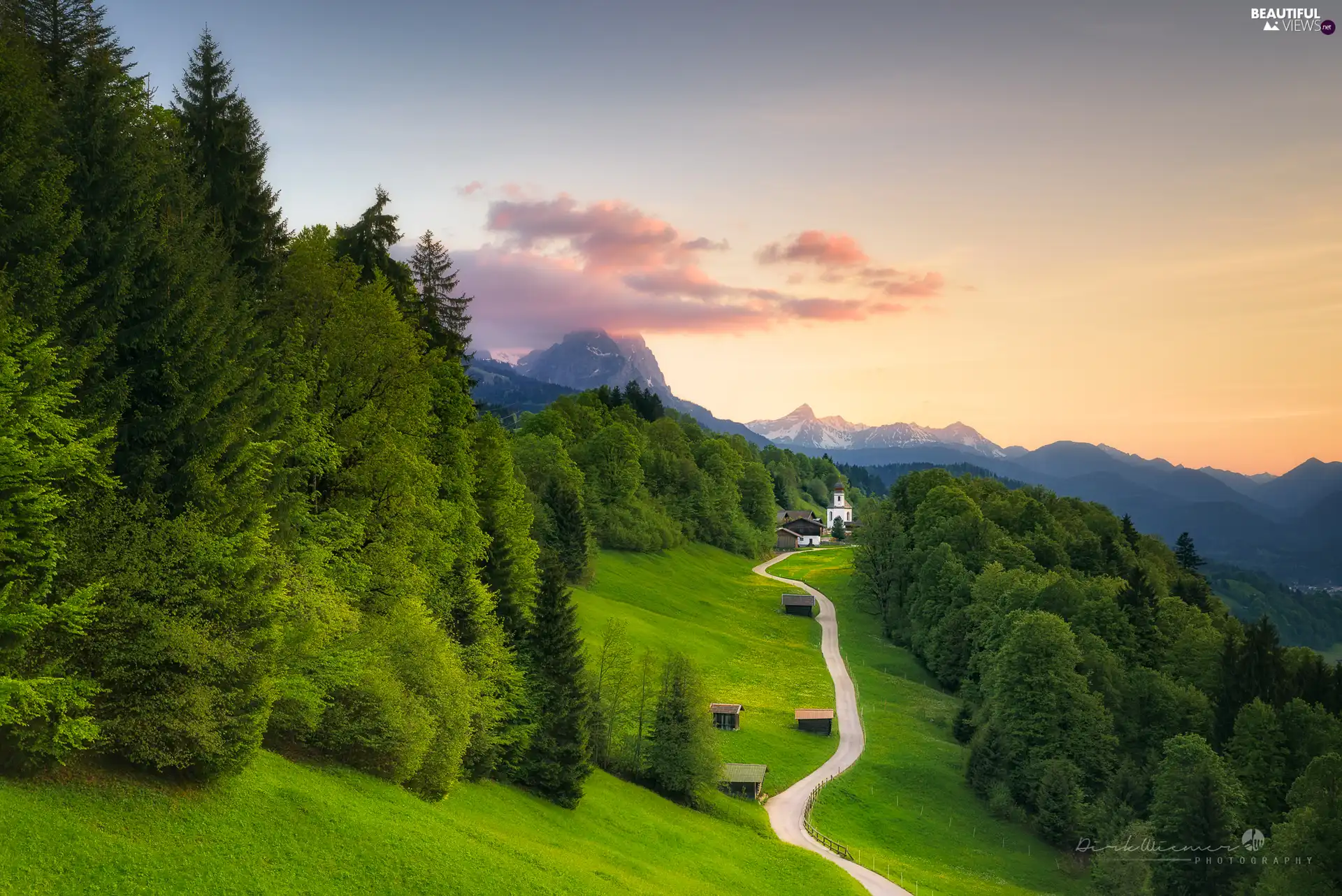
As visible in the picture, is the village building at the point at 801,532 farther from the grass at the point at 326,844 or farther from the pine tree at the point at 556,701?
the grass at the point at 326,844

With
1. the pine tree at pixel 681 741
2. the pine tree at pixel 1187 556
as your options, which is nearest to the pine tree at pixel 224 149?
the pine tree at pixel 681 741

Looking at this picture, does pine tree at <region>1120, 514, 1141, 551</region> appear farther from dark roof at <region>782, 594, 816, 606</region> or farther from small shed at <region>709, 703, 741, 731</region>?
small shed at <region>709, 703, 741, 731</region>

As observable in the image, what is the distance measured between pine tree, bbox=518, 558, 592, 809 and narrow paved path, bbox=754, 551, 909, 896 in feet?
52.5

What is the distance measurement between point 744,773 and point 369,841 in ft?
119

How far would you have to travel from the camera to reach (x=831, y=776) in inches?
2461

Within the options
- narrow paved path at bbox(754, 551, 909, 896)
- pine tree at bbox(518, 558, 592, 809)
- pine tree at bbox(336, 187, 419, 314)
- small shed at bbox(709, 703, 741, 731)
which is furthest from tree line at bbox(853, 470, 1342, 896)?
pine tree at bbox(336, 187, 419, 314)

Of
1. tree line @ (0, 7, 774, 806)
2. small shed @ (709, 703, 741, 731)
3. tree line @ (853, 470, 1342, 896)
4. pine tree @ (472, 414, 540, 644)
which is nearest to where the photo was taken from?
tree line @ (0, 7, 774, 806)

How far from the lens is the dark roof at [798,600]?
111375 mm

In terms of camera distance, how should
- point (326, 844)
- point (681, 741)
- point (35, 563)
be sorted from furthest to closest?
point (681, 741) → point (326, 844) → point (35, 563)

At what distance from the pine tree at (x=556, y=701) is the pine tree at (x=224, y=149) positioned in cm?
2155

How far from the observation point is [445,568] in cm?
3872

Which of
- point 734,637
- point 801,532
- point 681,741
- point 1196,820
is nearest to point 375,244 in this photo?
point 681,741

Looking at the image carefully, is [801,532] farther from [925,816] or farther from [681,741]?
[681,741]

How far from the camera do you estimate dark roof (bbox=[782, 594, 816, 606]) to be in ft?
365
